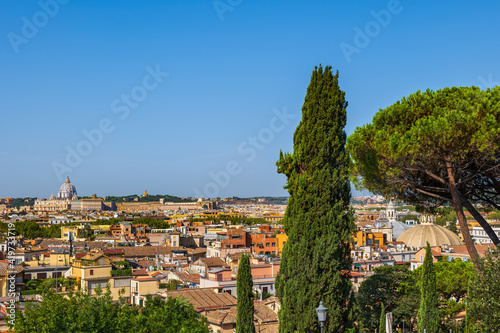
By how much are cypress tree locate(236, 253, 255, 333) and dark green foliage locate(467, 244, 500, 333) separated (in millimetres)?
5228

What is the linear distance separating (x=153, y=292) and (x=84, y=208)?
490 ft

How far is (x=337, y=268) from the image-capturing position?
10086mm

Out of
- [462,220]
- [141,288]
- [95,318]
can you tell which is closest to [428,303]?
[462,220]

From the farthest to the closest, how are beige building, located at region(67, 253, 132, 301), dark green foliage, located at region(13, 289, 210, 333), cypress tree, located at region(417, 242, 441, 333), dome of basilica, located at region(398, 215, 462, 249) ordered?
dome of basilica, located at region(398, 215, 462, 249) < beige building, located at region(67, 253, 132, 301) < cypress tree, located at region(417, 242, 441, 333) < dark green foliage, located at region(13, 289, 210, 333)

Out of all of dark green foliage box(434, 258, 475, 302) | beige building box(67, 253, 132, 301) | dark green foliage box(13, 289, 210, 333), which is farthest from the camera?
beige building box(67, 253, 132, 301)

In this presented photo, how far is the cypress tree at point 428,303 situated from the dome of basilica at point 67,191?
610 feet

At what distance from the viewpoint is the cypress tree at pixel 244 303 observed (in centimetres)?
1321

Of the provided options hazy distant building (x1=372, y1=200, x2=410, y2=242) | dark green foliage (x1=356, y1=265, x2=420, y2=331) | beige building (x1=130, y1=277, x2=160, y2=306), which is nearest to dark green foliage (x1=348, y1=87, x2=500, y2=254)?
dark green foliage (x1=356, y1=265, x2=420, y2=331)

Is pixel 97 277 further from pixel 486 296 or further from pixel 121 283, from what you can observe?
pixel 486 296

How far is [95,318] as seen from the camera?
34.9ft

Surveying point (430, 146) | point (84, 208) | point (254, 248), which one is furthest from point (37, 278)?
point (84, 208)

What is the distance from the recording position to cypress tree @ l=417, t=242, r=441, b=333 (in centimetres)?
1359

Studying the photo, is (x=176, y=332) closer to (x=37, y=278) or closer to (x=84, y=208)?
(x=37, y=278)

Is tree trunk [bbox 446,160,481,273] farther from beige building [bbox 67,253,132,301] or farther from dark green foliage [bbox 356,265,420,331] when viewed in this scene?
beige building [bbox 67,253,132,301]
